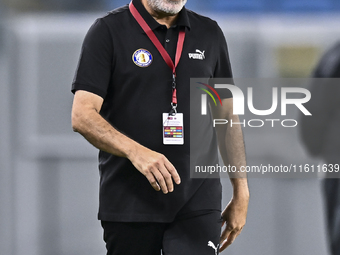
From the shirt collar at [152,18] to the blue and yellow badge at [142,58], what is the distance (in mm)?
105

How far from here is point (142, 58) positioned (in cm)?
157

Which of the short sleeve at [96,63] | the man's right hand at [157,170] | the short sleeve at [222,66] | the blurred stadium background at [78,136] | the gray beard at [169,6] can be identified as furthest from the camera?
the blurred stadium background at [78,136]

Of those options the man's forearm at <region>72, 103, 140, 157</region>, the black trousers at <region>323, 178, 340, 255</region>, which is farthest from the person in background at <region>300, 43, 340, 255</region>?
the man's forearm at <region>72, 103, 140, 157</region>

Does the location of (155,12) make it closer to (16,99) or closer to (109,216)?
(109,216)

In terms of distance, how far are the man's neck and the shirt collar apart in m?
0.02

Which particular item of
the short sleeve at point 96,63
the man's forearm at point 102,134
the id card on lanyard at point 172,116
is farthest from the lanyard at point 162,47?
the man's forearm at point 102,134

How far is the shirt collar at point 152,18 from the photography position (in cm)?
162

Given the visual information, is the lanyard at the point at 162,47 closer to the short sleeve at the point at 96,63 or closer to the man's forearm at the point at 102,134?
the short sleeve at the point at 96,63

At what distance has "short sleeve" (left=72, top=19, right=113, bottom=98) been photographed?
59.3 inches

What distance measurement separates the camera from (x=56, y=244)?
3631mm

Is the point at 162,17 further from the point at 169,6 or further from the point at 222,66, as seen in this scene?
the point at 222,66

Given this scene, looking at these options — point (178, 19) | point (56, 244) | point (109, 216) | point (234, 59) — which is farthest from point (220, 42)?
point (56, 244)

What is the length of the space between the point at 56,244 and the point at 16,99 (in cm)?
117

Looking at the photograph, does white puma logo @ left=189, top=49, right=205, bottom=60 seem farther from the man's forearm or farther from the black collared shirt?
the man's forearm
